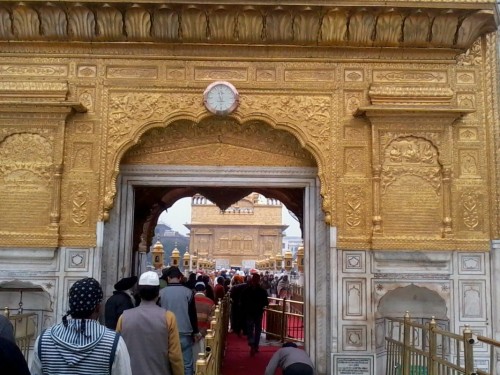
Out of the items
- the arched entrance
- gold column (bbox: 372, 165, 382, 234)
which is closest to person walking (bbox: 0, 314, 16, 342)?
the arched entrance

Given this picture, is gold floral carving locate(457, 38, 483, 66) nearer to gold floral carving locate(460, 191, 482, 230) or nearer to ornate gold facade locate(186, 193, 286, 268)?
gold floral carving locate(460, 191, 482, 230)

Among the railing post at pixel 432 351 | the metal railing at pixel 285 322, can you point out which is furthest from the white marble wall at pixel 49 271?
the metal railing at pixel 285 322

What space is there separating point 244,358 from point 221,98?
4.54 meters

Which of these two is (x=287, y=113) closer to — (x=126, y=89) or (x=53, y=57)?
(x=126, y=89)

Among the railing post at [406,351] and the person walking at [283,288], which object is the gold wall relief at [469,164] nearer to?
the railing post at [406,351]

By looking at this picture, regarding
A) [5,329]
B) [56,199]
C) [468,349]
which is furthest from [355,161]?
[5,329]

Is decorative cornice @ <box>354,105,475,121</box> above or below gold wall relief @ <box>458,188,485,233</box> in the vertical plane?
above

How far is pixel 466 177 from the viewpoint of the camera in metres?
7.45

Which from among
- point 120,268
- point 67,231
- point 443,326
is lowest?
point 443,326

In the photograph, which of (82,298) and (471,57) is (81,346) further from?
(471,57)

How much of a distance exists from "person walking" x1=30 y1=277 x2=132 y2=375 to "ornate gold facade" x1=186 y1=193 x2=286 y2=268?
104ft

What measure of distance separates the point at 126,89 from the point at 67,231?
6.59 ft

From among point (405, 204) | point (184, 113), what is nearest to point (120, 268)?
point (184, 113)

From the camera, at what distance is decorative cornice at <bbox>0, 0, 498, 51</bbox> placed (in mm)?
7348
